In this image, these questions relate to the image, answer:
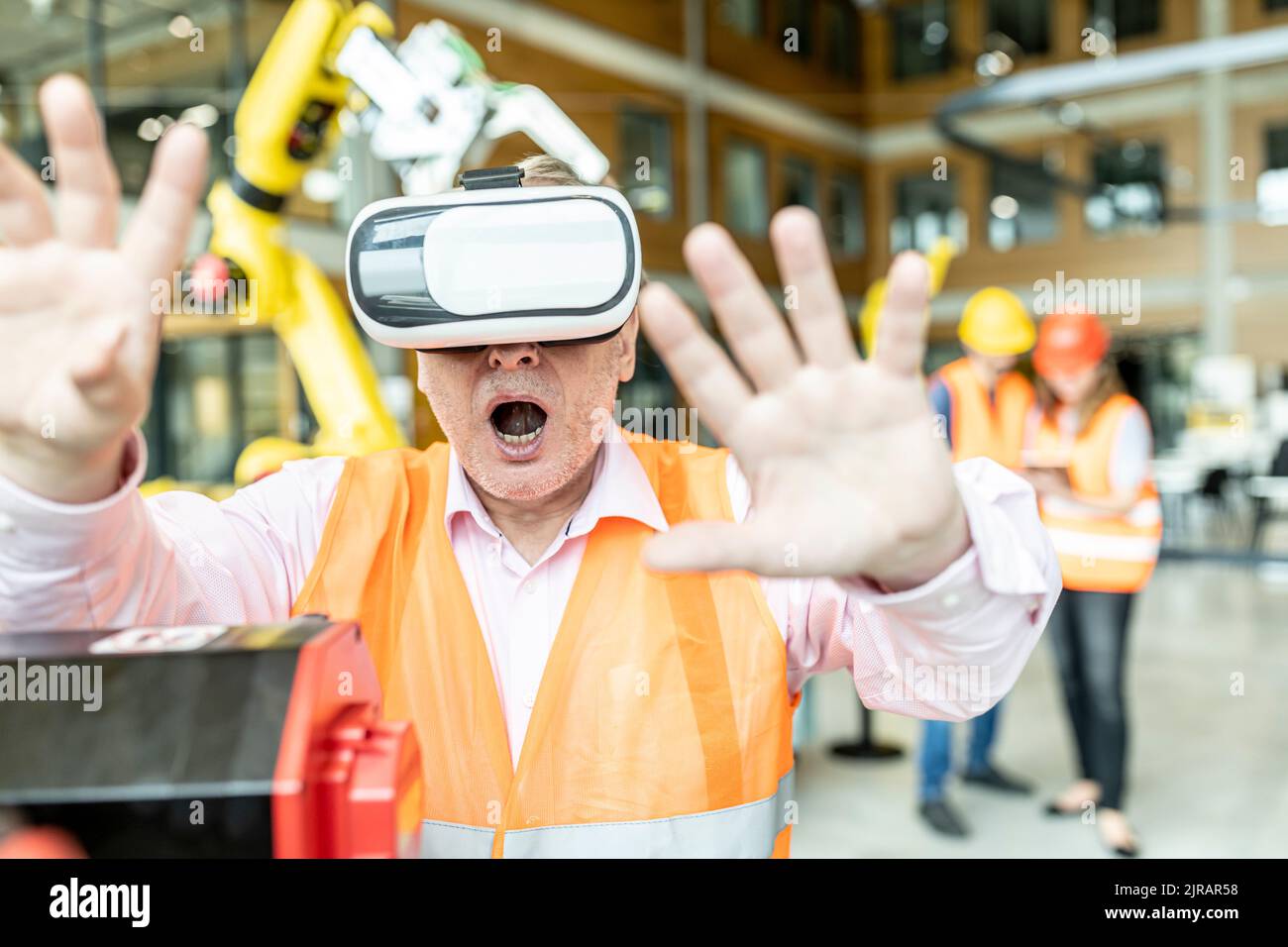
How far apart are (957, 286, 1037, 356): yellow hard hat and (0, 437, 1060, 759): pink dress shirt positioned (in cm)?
245

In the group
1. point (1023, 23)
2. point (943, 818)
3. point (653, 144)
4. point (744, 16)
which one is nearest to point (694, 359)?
point (943, 818)

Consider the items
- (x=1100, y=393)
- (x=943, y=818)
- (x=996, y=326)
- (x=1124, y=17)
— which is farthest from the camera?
(x=1124, y=17)

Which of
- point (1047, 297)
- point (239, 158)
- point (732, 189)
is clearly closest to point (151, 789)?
point (239, 158)

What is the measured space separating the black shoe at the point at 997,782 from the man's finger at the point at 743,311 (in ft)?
10.5

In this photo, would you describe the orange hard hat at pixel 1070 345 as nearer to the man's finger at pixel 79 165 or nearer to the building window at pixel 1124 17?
the man's finger at pixel 79 165

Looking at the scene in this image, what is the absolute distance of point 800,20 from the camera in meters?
12.8

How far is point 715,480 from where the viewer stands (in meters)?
1.05

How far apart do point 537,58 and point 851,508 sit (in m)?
8.99

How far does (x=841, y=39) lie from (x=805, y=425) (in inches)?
571

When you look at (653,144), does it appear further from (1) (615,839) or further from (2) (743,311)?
(2) (743,311)

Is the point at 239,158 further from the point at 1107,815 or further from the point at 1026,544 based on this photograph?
the point at 1107,815

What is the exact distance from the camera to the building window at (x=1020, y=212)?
13570mm

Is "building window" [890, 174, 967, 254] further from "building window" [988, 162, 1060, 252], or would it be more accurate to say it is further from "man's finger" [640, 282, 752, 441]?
"man's finger" [640, 282, 752, 441]

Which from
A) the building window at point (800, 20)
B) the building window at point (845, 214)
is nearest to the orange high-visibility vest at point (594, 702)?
the building window at point (800, 20)
